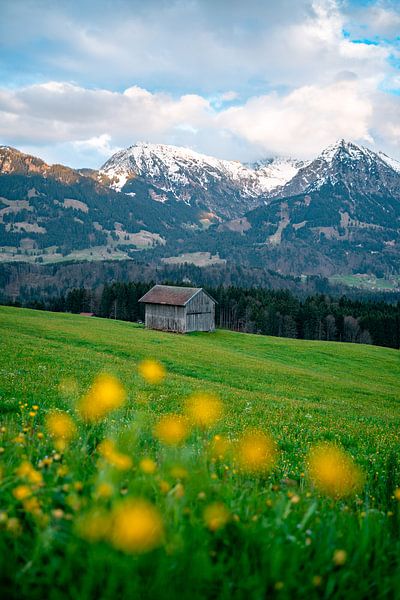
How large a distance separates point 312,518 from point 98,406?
373cm

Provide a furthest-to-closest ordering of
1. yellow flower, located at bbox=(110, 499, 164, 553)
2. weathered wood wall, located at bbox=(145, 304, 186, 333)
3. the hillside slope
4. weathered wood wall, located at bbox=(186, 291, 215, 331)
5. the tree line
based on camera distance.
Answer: the tree line < weathered wood wall, located at bbox=(186, 291, 215, 331) < weathered wood wall, located at bbox=(145, 304, 186, 333) < the hillside slope < yellow flower, located at bbox=(110, 499, 164, 553)

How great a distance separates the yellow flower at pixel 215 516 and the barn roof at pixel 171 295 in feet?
244

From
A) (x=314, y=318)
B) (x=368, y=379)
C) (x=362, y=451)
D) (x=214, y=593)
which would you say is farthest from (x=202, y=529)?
(x=314, y=318)

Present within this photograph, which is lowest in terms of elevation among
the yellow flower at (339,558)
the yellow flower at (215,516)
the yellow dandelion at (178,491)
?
the yellow flower at (339,558)

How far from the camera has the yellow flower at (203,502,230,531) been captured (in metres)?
2.85

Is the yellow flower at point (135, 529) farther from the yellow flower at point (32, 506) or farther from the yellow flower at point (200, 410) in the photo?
the yellow flower at point (200, 410)

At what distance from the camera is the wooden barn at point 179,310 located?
7906 centimetres

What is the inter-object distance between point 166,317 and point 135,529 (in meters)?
78.8

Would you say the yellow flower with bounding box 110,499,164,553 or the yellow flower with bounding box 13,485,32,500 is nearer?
the yellow flower with bounding box 110,499,164,553

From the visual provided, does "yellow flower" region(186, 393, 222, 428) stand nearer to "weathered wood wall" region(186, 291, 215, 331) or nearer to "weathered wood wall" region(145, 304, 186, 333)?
"weathered wood wall" region(145, 304, 186, 333)

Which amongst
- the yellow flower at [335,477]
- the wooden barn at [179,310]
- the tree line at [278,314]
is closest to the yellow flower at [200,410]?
the yellow flower at [335,477]

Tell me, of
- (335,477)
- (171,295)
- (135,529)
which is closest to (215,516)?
(135,529)

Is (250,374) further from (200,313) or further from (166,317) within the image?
(200,313)

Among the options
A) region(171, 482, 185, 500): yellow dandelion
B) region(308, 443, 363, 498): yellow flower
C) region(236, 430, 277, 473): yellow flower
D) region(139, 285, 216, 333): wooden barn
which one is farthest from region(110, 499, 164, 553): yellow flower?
region(139, 285, 216, 333): wooden barn
